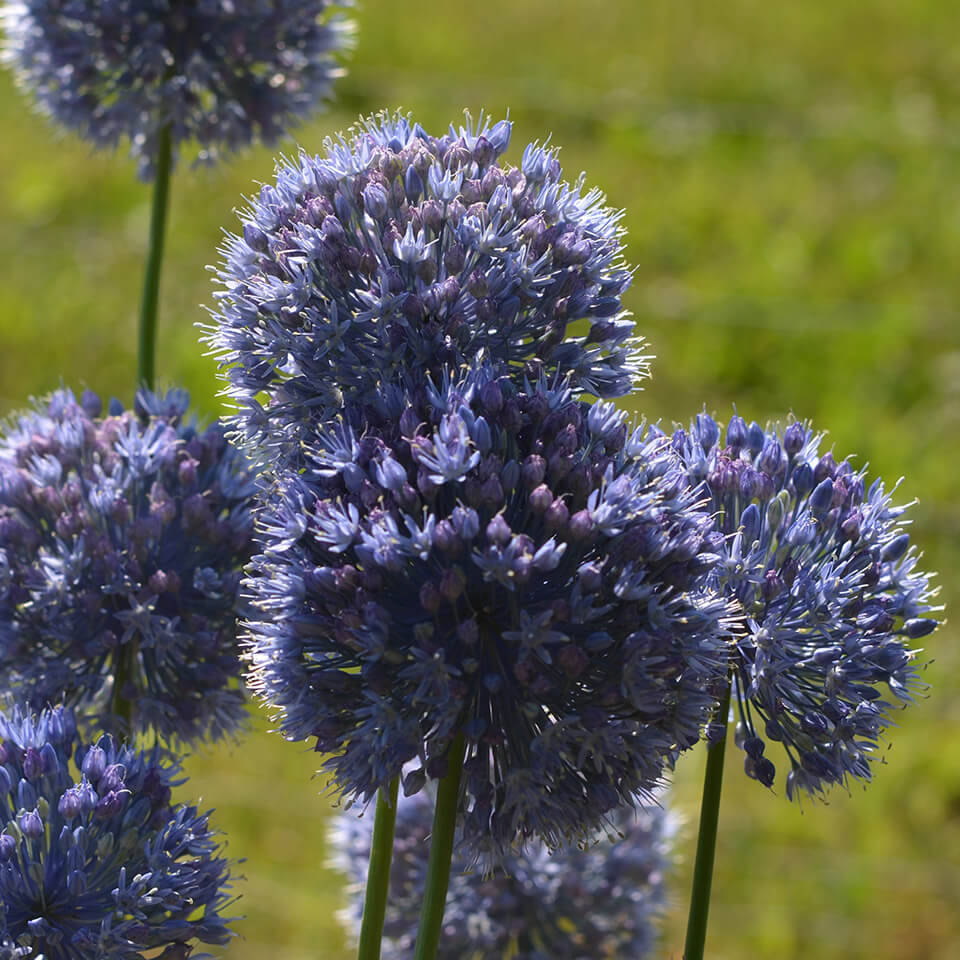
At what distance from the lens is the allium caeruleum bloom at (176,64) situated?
185 cm

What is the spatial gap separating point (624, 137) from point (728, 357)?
1.74m

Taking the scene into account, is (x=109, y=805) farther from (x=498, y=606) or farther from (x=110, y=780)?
(x=498, y=606)

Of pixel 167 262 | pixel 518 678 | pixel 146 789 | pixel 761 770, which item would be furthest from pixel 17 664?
pixel 167 262

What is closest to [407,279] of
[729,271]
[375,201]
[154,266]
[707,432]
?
[375,201]

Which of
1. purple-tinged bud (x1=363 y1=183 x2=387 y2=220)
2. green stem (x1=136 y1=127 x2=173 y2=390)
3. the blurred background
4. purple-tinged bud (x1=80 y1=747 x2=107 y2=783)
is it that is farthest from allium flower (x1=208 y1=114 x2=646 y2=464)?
the blurred background

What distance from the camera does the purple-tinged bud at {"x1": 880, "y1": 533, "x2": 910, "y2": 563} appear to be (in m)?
1.27

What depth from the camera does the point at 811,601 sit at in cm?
121

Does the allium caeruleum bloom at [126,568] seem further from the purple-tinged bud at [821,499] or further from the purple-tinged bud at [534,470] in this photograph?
the purple-tinged bud at [821,499]

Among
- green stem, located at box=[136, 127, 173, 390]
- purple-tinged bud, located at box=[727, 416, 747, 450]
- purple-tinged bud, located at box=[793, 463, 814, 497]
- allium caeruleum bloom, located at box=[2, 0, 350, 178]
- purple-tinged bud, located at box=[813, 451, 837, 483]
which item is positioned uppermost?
allium caeruleum bloom, located at box=[2, 0, 350, 178]

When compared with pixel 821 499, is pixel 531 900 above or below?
below

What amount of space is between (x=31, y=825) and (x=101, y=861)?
0.24 ft

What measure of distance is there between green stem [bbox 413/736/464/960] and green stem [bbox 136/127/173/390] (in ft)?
2.64

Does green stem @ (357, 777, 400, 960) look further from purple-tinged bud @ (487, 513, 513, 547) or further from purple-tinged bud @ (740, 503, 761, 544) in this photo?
purple-tinged bud @ (740, 503, 761, 544)

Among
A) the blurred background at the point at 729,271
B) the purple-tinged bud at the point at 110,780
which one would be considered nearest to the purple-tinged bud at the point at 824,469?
the purple-tinged bud at the point at 110,780
